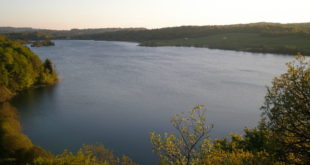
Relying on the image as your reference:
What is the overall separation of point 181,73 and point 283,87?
177 feet

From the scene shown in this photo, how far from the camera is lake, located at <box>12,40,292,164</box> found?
29922 millimetres

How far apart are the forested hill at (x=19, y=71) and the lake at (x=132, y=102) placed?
2.07 m

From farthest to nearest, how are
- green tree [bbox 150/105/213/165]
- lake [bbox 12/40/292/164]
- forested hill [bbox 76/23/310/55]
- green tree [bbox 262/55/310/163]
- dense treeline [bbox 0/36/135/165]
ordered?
forested hill [bbox 76/23/310/55] → lake [bbox 12/40/292/164] → dense treeline [bbox 0/36/135/165] → green tree [bbox 150/105/213/165] → green tree [bbox 262/55/310/163]

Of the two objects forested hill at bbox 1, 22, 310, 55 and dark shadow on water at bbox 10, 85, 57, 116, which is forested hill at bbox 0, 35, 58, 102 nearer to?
dark shadow on water at bbox 10, 85, 57, 116

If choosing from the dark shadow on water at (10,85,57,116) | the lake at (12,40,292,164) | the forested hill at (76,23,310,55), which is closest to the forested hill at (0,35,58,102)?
the dark shadow on water at (10,85,57,116)

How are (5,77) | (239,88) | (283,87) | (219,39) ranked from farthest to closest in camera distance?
(219,39) < (239,88) < (5,77) < (283,87)

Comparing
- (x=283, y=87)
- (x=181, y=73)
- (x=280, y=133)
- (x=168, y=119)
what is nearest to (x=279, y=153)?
(x=280, y=133)

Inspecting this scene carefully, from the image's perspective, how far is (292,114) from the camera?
1080 cm

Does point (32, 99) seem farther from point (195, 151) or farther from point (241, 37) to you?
point (241, 37)

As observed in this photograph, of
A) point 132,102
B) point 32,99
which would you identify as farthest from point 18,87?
point 132,102

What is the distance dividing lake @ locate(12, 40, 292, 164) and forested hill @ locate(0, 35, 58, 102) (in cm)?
207

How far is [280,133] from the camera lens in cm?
1116

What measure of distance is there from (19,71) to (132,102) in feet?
69.9

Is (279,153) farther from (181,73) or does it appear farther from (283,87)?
(181,73)
